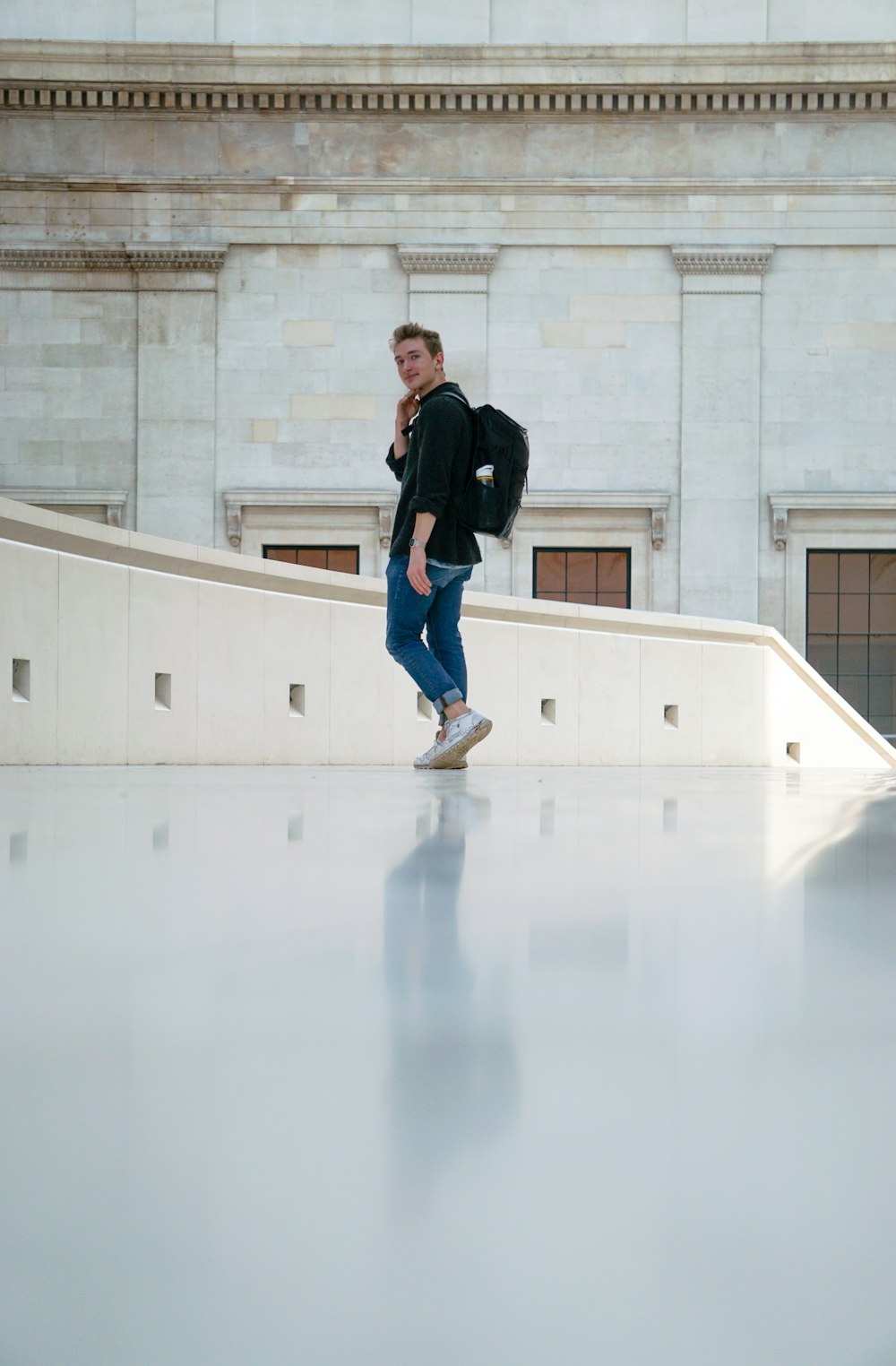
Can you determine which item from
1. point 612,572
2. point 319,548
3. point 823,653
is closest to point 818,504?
point 823,653

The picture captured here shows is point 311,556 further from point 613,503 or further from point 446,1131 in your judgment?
point 446,1131

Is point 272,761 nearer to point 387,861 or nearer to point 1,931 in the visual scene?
point 387,861

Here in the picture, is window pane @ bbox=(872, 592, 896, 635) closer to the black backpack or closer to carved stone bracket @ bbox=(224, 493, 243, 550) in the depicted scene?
carved stone bracket @ bbox=(224, 493, 243, 550)

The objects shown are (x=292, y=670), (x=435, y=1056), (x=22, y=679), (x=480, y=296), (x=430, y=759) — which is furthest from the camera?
(x=480, y=296)

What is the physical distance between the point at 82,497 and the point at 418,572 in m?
17.4

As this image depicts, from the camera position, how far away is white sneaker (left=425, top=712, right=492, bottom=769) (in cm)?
593

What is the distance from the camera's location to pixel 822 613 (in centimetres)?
2238

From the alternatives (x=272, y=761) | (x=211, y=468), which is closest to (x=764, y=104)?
(x=211, y=468)

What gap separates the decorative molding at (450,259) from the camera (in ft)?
71.1

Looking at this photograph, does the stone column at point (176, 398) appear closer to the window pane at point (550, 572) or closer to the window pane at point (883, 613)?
the window pane at point (550, 572)

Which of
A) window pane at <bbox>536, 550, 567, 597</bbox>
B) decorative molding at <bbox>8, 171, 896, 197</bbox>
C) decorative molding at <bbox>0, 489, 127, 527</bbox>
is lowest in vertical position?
window pane at <bbox>536, 550, 567, 597</bbox>

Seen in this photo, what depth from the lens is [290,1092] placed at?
90cm

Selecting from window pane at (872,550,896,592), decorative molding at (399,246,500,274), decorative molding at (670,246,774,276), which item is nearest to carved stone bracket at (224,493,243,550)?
decorative molding at (399,246,500,274)

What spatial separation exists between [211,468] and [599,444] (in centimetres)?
666
